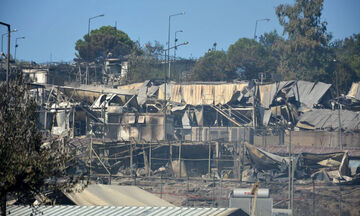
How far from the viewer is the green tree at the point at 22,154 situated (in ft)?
46.9

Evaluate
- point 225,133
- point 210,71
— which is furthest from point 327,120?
point 210,71

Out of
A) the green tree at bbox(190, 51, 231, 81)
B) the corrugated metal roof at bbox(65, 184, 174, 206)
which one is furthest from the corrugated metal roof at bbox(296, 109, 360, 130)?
the corrugated metal roof at bbox(65, 184, 174, 206)

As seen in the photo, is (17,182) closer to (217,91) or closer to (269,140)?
(269,140)

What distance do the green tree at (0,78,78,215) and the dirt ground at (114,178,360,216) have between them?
14255 mm

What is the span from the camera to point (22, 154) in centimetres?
1472

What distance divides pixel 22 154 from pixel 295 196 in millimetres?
20927

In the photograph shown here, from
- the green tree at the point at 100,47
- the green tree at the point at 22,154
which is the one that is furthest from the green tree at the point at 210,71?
the green tree at the point at 22,154

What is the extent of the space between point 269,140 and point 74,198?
3289 centimetres

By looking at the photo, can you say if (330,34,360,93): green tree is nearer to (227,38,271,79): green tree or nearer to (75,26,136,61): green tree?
(227,38,271,79): green tree

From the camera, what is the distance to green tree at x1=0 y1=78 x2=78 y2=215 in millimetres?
14297

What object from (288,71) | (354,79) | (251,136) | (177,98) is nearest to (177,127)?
(177,98)

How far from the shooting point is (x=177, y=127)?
5781 cm

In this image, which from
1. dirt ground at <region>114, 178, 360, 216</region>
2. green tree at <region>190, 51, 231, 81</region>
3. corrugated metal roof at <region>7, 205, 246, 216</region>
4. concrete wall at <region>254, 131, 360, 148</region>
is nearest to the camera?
corrugated metal roof at <region>7, 205, 246, 216</region>

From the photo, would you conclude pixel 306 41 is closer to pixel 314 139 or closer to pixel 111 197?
pixel 314 139
